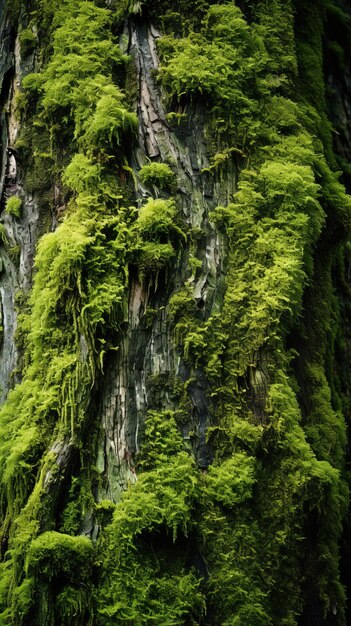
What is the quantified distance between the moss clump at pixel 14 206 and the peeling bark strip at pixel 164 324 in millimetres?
19

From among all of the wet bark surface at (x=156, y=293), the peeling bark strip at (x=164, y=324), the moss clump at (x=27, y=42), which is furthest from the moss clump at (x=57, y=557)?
the moss clump at (x=27, y=42)

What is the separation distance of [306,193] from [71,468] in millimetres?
1937

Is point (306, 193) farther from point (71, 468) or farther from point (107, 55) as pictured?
point (71, 468)

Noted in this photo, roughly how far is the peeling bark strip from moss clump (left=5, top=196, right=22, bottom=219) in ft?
0.06

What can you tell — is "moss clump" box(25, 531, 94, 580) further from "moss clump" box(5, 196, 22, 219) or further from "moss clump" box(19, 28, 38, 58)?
"moss clump" box(19, 28, 38, 58)

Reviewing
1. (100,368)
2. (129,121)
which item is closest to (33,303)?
(100,368)

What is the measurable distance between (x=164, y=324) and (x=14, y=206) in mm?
1202

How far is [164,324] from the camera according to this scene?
9.66 feet

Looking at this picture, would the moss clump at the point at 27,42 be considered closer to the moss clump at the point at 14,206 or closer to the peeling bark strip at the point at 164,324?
the peeling bark strip at the point at 164,324

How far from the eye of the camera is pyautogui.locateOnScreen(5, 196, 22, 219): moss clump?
3.36 metres

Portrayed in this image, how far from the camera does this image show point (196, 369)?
2.90m

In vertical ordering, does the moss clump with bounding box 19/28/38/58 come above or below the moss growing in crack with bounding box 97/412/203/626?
above

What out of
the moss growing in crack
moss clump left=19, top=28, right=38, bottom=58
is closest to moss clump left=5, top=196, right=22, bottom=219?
moss clump left=19, top=28, right=38, bottom=58

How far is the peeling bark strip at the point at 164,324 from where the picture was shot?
104 inches
